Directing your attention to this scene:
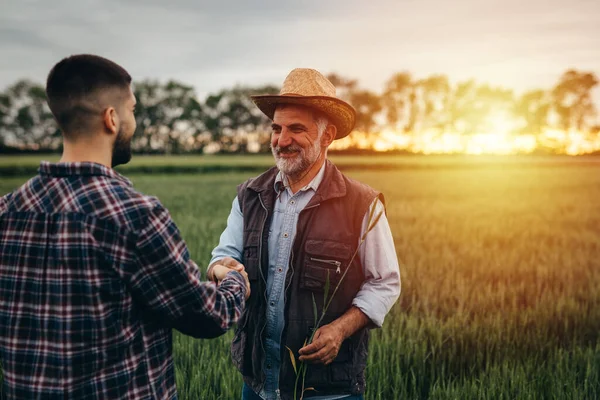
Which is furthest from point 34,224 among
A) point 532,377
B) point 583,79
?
point 583,79

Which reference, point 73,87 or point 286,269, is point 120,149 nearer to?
point 73,87

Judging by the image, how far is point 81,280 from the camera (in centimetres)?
148

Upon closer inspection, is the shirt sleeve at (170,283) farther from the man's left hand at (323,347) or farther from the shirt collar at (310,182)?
the shirt collar at (310,182)

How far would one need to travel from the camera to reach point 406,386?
11.4 feet

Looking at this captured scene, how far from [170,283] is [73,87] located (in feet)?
2.21

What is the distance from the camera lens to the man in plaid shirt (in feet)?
4.86

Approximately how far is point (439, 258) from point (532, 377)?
12.3 feet

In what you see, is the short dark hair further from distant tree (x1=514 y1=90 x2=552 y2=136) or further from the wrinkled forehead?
distant tree (x1=514 y1=90 x2=552 y2=136)

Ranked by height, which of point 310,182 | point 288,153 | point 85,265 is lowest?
point 85,265

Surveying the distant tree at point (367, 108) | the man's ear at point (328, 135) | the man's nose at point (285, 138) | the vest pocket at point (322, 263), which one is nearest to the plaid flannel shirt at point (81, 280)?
the vest pocket at point (322, 263)

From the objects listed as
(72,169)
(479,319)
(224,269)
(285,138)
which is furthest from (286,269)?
(479,319)

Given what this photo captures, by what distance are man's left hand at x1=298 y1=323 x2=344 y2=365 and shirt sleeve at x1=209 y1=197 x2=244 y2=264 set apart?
0.58 metres

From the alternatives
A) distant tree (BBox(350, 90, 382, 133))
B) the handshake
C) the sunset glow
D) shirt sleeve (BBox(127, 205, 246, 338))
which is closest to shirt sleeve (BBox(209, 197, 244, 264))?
the handshake

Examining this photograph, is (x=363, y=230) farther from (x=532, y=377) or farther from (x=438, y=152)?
(x=438, y=152)
